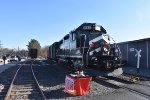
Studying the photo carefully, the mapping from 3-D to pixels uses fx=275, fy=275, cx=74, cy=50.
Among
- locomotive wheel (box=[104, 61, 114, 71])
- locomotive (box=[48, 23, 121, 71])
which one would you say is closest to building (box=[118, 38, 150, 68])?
locomotive (box=[48, 23, 121, 71])

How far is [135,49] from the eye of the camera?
25734 mm

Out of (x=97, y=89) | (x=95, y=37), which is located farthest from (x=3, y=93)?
(x=95, y=37)

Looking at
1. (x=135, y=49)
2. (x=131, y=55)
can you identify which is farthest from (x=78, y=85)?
(x=131, y=55)

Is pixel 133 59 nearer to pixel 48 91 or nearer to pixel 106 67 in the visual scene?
pixel 106 67

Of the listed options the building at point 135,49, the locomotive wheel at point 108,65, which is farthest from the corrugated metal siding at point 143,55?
the locomotive wheel at point 108,65

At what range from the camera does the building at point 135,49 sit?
2632cm

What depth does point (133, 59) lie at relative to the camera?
2944 centimetres

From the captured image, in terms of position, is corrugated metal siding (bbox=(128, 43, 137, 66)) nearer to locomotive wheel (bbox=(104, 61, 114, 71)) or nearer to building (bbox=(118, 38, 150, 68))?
building (bbox=(118, 38, 150, 68))

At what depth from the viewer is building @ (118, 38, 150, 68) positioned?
2632 centimetres

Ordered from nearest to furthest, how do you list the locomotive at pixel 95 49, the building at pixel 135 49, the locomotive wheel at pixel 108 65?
the locomotive wheel at pixel 108 65 → the locomotive at pixel 95 49 → the building at pixel 135 49

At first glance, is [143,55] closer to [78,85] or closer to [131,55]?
[131,55]

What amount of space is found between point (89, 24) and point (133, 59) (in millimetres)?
12559

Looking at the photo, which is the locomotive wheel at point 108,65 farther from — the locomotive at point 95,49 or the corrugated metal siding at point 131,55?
the corrugated metal siding at point 131,55

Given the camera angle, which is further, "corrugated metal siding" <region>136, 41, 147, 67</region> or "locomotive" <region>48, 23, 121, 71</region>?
"corrugated metal siding" <region>136, 41, 147, 67</region>
